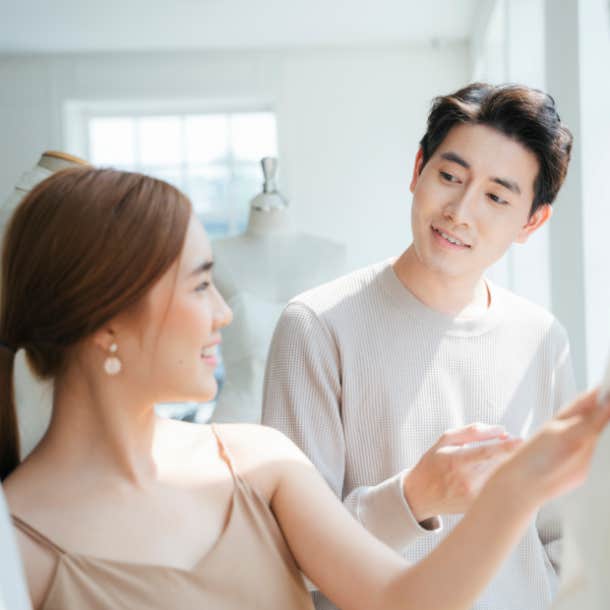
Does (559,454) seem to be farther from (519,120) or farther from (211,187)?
(211,187)

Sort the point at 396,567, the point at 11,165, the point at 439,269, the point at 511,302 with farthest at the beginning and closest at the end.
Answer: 1. the point at 11,165
2. the point at 511,302
3. the point at 439,269
4. the point at 396,567

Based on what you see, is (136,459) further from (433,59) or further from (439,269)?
(433,59)

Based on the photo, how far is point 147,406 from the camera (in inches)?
54.1

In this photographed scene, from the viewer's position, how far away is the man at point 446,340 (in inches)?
71.3

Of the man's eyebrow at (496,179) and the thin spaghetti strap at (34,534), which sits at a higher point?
the man's eyebrow at (496,179)

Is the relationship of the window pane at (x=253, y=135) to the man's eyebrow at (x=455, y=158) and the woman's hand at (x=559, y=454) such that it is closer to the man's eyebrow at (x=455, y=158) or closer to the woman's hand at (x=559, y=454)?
the man's eyebrow at (x=455, y=158)

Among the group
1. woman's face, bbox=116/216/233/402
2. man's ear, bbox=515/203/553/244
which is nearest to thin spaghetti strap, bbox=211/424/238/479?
woman's face, bbox=116/216/233/402

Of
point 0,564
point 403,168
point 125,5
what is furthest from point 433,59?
point 0,564

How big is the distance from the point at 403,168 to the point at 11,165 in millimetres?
2872

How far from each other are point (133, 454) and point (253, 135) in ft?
21.2

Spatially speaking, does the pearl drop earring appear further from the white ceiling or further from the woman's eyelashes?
the white ceiling

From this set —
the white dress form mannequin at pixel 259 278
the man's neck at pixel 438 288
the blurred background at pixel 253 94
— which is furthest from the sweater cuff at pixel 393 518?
the blurred background at pixel 253 94

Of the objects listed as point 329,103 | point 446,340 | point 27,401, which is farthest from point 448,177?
point 329,103

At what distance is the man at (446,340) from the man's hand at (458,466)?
0.85ft
